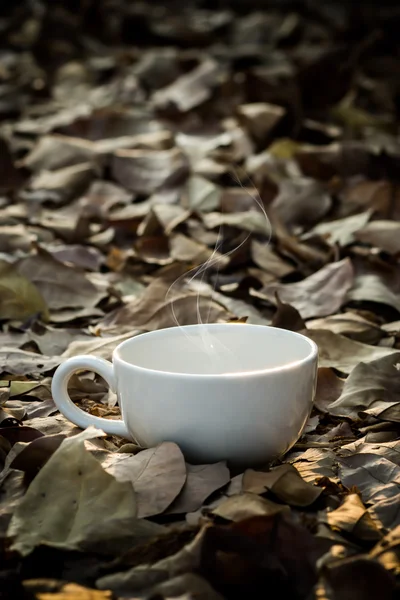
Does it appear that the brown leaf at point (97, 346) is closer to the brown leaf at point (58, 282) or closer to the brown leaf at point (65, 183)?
the brown leaf at point (58, 282)

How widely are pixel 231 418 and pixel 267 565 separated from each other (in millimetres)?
152

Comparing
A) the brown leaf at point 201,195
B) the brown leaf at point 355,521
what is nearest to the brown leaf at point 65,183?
the brown leaf at point 201,195

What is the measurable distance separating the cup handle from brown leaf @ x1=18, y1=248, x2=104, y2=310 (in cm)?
39

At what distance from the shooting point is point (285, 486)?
2.34 feet

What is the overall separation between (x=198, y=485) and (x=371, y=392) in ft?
0.88

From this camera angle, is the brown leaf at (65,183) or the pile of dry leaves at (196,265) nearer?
the pile of dry leaves at (196,265)

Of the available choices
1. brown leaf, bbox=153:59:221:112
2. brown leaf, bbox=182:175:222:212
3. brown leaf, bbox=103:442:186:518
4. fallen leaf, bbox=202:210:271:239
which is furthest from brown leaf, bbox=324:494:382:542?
brown leaf, bbox=153:59:221:112

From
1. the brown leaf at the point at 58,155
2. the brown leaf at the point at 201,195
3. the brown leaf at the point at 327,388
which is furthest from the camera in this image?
the brown leaf at the point at 58,155

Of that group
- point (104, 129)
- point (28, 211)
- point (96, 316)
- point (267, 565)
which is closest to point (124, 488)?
point (267, 565)

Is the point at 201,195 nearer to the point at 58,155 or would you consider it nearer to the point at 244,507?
the point at 58,155

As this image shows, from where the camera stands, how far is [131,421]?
784 millimetres

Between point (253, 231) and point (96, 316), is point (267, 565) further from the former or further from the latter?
point (253, 231)

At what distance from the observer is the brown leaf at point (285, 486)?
2.32ft

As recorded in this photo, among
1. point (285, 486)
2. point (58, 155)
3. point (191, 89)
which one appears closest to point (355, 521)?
point (285, 486)
